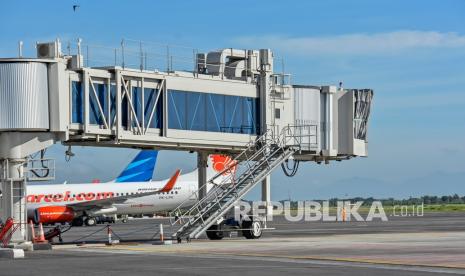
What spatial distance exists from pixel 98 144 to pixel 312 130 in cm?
1343

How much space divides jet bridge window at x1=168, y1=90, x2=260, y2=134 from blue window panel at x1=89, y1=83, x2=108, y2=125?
416 centimetres

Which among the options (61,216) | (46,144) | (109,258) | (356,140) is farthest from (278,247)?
(61,216)

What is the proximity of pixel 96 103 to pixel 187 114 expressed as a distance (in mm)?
5926

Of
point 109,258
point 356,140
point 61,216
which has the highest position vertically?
point 356,140

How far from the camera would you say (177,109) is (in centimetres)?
4600

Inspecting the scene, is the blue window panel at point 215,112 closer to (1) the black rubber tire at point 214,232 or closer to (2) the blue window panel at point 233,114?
(2) the blue window panel at point 233,114

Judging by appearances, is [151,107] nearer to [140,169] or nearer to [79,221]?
[79,221]

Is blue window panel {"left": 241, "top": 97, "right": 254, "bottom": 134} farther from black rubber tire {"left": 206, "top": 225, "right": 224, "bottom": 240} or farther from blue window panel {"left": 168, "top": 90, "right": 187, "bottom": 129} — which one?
black rubber tire {"left": 206, "top": 225, "right": 224, "bottom": 240}

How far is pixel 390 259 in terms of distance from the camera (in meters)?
30.8

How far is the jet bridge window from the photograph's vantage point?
46.0 m

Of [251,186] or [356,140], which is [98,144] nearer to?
[251,186]

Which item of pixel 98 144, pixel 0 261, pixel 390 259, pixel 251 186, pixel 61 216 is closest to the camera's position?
pixel 390 259

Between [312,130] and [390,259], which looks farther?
[312,130]

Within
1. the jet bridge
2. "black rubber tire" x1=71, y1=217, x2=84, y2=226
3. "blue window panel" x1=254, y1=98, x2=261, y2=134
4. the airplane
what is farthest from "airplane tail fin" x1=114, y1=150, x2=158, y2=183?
"blue window panel" x1=254, y1=98, x2=261, y2=134
